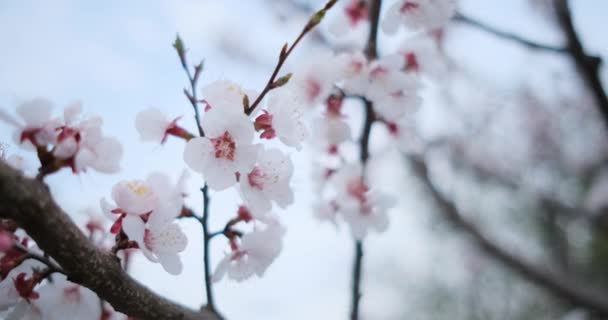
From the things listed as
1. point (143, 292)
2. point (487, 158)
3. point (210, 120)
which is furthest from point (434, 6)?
point (487, 158)

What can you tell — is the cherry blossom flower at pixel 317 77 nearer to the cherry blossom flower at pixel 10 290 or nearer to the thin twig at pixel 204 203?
the thin twig at pixel 204 203

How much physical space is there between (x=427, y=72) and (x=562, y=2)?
393mm

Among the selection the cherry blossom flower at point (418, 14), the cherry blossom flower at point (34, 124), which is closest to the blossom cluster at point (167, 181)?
the cherry blossom flower at point (34, 124)

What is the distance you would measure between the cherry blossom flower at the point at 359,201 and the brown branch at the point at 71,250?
654 mm

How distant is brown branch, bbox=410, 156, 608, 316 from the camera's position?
1.88 metres

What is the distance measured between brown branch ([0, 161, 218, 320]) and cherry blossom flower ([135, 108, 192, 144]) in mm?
249

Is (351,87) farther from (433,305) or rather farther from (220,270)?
(433,305)

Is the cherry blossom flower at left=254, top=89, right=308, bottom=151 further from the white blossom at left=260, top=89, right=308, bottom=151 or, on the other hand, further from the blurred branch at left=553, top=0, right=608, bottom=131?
the blurred branch at left=553, top=0, right=608, bottom=131

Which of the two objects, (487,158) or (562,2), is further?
(487,158)

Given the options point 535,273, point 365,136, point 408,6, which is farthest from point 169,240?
point 535,273

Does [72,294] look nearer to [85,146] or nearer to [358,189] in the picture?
[85,146]

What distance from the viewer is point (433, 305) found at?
547 centimetres

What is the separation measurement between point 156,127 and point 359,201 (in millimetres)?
642

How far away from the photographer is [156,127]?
743mm
